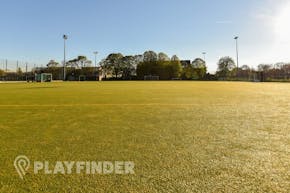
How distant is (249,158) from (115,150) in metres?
2.03

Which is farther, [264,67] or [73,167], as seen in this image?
[264,67]

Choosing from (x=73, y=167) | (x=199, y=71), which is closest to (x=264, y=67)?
(x=199, y=71)

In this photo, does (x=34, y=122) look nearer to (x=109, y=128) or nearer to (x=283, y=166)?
(x=109, y=128)

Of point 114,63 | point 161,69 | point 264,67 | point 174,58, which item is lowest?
point 161,69

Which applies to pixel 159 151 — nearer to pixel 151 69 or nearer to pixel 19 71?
pixel 151 69

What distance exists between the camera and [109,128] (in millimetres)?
5777

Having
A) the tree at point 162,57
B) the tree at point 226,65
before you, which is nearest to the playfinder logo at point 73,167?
the tree at point 226,65

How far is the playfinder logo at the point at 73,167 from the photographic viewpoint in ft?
10.2

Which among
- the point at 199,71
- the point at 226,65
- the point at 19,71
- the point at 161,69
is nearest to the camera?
the point at 19,71

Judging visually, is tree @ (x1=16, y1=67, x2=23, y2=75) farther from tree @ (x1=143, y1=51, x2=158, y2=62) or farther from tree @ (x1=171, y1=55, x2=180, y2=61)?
tree @ (x1=171, y1=55, x2=180, y2=61)

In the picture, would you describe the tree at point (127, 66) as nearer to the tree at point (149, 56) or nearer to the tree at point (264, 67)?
the tree at point (149, 56)

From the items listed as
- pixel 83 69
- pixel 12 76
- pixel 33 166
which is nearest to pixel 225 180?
pixel 33 166

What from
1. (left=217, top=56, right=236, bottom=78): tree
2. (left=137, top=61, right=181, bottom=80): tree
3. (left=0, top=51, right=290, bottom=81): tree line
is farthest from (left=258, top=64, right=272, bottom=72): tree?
(left=137, top=61, right=181, bottom=80): tree

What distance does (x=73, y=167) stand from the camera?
329 cm
